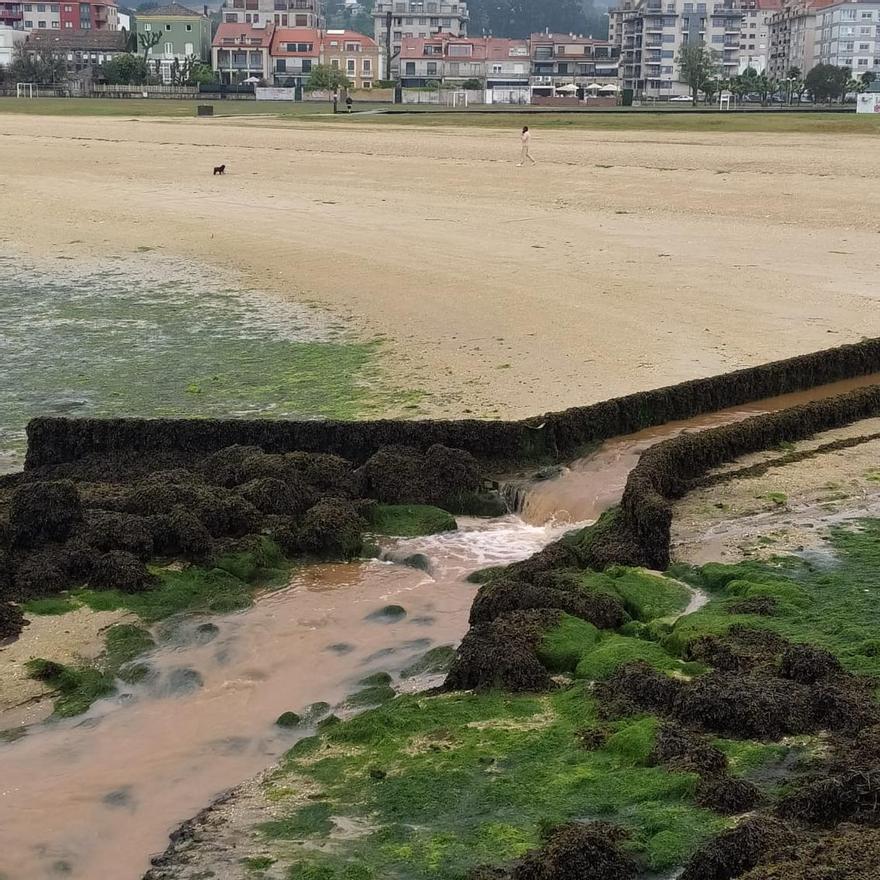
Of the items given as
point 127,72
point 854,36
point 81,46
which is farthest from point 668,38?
point 81,46

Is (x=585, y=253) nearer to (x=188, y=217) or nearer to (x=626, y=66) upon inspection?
(x=188, y=217)

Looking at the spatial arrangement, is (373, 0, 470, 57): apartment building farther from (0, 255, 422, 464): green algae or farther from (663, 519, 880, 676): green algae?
(663, 519, 880, 676): green algae

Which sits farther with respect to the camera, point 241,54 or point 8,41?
point 241,54

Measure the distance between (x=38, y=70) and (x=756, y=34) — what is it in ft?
262

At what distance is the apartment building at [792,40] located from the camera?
13080 centimetres

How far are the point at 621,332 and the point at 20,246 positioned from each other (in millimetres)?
11298

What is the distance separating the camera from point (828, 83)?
91.8m

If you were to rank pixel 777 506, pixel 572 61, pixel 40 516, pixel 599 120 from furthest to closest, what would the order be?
pixel 572 61, pixel 599 120, pixel 777 506, pixel 40 516

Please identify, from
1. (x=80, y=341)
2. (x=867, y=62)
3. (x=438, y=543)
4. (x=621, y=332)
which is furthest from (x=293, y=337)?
(x=867, y=62)

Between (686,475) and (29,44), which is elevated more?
(29,44)

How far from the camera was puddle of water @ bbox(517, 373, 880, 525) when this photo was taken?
33.1 ft

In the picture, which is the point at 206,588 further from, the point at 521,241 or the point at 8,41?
the point at 8,41

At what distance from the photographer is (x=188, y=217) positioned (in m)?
24.5

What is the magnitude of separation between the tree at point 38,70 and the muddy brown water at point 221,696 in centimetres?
9874
